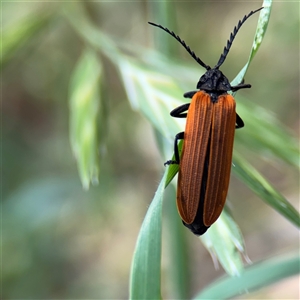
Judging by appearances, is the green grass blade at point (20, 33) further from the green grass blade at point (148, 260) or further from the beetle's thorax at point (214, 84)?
the green grass blade at point (148, 260)

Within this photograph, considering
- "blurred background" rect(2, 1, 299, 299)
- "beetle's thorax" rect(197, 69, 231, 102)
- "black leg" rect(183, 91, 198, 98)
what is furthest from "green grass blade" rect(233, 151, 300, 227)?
"blurred background" rect(2, 1, 299, 299)

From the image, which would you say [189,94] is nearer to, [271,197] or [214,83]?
[214,83]

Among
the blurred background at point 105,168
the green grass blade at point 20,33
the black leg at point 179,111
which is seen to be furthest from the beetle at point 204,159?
the blurred background at point 105,168

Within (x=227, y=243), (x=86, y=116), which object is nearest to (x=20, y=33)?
(x=86, y=116)

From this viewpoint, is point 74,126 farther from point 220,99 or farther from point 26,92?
point 26,92

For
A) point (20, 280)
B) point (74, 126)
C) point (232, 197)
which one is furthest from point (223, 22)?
point (20, 280)
